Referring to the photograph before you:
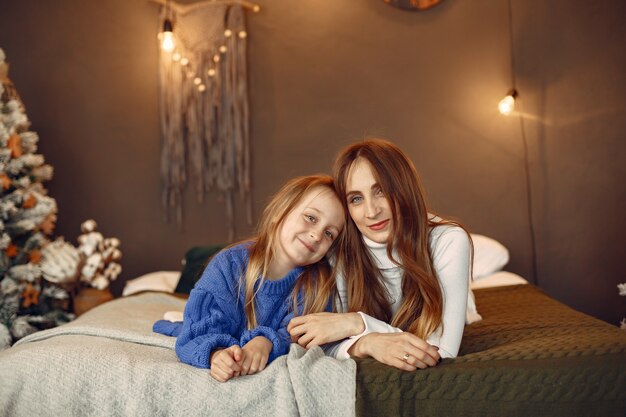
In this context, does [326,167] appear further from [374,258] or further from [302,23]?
[374,258]

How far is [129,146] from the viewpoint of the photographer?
369 cm

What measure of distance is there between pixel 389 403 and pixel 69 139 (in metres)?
2.90

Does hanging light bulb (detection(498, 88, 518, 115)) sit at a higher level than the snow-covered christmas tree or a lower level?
higher

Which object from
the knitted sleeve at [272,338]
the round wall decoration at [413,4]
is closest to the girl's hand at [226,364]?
the knitted sleeve at [272,338]

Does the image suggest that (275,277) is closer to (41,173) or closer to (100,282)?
(100,282)

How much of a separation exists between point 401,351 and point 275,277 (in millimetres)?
589

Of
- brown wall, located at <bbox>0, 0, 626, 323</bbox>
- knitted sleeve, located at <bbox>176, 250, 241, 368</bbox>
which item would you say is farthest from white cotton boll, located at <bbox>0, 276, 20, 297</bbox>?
knitted sleeve, located at <bbox>176, 250, 241, 368</bbox>

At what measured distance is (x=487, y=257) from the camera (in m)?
3.19

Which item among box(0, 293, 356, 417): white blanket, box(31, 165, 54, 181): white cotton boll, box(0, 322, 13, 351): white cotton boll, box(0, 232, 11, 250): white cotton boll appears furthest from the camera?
box(31, 165, 54, 181): white cotton boll

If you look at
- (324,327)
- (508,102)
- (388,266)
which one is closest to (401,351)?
(324,327)

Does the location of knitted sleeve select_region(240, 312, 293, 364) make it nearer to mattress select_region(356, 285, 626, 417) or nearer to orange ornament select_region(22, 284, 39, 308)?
Answer: mattress select_region(356, 285, 626, 417)

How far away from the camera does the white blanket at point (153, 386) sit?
1384 millimetres

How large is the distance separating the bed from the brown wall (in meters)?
2.11

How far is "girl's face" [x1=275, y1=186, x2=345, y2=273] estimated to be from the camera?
182 centimetres
